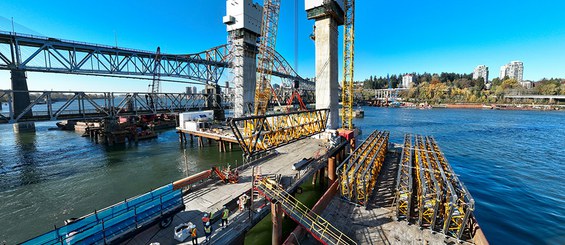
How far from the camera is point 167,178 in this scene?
2759cm

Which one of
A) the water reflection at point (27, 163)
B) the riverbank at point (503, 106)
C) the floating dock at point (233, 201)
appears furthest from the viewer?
the riverbank at point (503, 106)

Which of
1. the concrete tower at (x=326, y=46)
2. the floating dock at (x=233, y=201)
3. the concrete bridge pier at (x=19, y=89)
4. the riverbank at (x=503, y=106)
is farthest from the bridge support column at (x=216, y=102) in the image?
the riverbank at (x=503, y=106)

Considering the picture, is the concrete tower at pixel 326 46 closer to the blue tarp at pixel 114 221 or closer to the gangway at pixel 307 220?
the gangway at pixel 307 220

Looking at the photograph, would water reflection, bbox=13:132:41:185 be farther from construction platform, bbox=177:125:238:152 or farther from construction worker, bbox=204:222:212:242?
construction worker, bbox=204:222:212:242

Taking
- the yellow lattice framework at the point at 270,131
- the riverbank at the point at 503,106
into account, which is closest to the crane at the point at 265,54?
the yellow lattice framework at the point at 270,131

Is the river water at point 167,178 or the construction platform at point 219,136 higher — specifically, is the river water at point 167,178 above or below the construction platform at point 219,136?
below

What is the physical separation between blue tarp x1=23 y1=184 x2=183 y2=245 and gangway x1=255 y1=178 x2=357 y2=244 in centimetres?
551

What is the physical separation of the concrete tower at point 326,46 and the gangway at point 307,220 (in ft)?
76.9

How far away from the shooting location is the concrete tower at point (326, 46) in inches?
1353

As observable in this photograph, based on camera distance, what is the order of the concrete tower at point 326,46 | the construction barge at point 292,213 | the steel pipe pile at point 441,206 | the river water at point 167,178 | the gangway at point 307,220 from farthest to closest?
the concrete tower at point 326,46, the river water at point 167,178, the steel pipe pile at point 441,206, the gangway at point 307,220, the construction barge at point 292,213

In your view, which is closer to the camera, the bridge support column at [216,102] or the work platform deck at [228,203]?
the work platform deck at [228,203]

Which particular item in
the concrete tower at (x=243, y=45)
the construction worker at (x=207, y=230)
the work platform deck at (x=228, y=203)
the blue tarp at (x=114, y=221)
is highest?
the concrete tower at (x=243, y=45)

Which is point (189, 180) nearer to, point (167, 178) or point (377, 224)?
point (167, 178)

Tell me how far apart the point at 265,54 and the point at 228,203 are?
1658 inches
